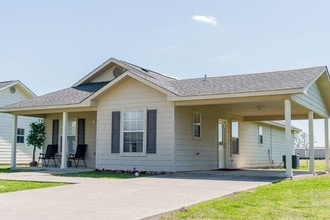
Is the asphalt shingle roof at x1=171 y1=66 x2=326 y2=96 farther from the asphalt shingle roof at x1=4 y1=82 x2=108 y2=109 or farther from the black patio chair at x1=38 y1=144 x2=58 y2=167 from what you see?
the black patio chair at x1=38 y1=144 x2=58 y2=167

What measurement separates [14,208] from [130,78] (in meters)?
8.92

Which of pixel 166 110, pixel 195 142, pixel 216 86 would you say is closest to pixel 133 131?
pixel 166 110

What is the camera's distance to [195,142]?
15398 mm

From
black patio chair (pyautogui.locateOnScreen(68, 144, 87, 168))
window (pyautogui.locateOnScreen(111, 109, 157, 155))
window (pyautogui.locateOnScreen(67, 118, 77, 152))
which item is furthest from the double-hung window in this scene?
window (pyautogui.locateOnScreen(67, 118, 77, 152))

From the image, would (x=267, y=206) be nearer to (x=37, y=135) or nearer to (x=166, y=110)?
(x=166, y=110)

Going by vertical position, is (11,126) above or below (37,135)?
above

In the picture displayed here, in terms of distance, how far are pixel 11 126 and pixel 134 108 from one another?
12.0 metres

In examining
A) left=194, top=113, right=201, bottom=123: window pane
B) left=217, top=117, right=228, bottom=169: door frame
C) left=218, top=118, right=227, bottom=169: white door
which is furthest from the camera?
left=218, top=118, right=227, bottom=169: white door

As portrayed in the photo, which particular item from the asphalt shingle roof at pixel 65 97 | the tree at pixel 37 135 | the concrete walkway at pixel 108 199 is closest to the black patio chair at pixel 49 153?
the tree at pixel 37 135

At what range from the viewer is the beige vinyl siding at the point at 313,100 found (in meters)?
13.5

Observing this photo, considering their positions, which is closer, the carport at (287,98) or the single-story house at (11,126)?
the carport at (287,98)

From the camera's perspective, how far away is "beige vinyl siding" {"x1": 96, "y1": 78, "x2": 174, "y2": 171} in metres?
14.0

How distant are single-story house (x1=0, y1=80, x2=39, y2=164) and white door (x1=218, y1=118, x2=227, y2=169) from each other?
1174cm

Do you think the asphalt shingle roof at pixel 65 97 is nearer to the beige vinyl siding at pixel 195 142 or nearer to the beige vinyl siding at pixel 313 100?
the beige vinyl siding at pixel 195 142
